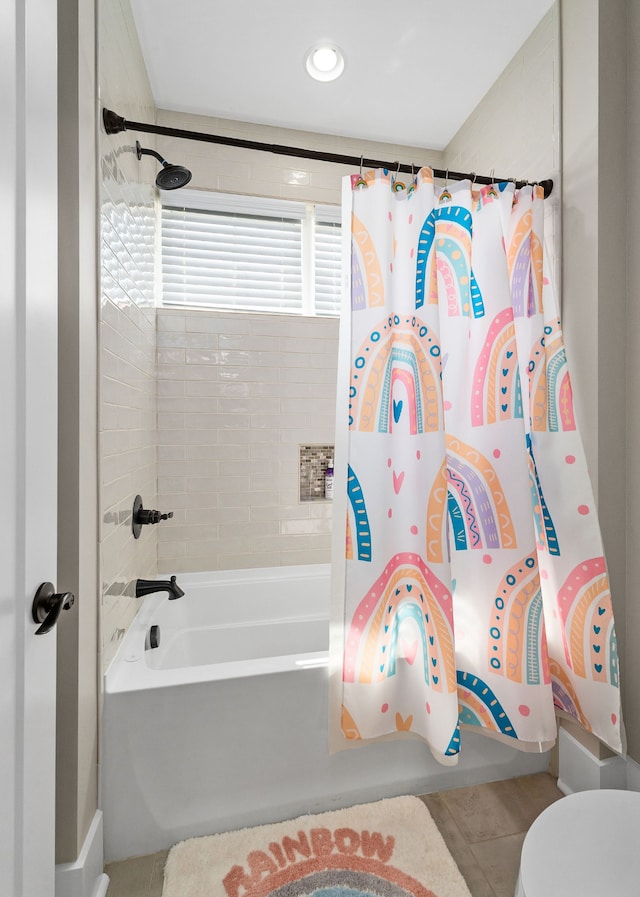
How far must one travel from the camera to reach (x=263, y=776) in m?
1.45

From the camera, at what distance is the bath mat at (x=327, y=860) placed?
1254 millimetres

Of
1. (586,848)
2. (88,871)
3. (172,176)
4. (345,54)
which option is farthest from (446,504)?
(345,54)

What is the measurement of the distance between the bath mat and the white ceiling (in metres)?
2.74

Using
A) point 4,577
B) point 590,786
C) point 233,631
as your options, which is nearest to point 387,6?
point 4,577

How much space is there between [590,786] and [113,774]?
4.87 ft

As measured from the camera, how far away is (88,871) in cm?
120

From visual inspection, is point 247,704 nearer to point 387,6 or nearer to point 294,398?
point 294,398

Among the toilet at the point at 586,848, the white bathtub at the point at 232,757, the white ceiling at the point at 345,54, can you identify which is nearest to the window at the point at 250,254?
the white ceiling at the point at 345,54

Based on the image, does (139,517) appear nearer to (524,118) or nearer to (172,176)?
(172,176)

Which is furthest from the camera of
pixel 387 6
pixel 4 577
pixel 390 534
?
pixel 387 6

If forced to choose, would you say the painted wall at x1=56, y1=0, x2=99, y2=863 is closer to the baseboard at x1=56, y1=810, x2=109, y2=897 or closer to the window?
the baseboard at x1=56, y1=810, x2=109, y2=897

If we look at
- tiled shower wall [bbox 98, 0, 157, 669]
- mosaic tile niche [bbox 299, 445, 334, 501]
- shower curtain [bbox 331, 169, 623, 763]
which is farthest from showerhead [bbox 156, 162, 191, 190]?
mosaic tile niche [bbox 299, 445, 334, 501]

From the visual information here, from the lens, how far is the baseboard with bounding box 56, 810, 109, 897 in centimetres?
115

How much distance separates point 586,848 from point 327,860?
0.68 meters
